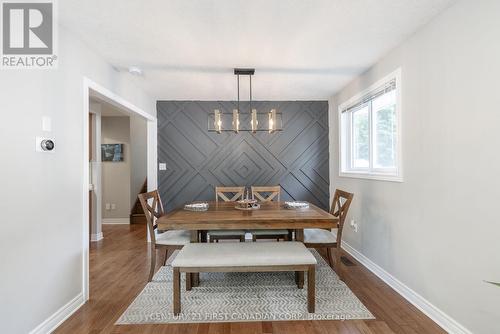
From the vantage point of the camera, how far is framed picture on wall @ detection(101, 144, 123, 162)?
532cm

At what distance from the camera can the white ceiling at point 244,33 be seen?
1760mm

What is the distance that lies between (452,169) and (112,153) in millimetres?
5666

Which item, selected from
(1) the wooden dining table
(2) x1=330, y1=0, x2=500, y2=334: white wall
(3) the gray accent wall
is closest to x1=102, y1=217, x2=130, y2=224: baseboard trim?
(3) the gray accent wall

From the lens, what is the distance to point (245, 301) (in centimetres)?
215

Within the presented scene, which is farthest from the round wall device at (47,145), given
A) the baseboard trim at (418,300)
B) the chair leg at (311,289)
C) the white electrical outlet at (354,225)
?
the white electrical outlet at (354,225)

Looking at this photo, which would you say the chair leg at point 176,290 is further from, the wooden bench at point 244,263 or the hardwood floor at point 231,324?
the hardwood floor at point 231,324

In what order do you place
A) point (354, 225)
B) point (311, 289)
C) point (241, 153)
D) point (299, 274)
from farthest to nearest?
point (241, 153)
point (354, 225)
point (299, 274)
point (311, 289)

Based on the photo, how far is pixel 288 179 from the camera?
420cm

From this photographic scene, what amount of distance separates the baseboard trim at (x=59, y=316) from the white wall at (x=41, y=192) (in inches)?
1.1

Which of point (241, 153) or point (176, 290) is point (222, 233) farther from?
point (241, 153)

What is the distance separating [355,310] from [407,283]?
0.60 meters

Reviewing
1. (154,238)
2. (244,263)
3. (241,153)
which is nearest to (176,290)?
(244,263)

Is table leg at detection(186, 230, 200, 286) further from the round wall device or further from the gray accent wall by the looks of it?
the gray accent wall

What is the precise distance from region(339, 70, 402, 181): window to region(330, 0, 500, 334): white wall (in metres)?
0.15
